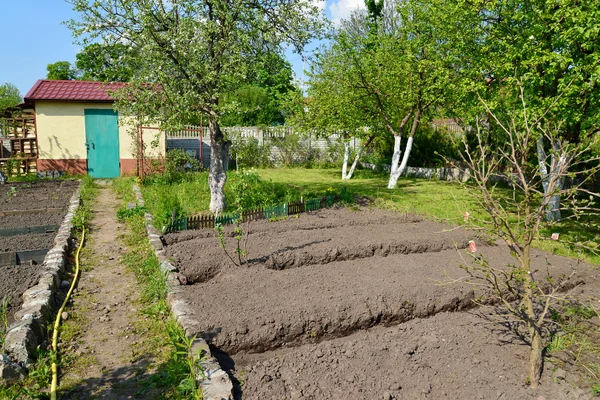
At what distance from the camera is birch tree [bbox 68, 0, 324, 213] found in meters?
8.25

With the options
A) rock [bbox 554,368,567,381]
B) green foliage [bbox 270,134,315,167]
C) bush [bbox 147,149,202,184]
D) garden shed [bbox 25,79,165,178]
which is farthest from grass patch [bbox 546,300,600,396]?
green foliage [bbox 270,134,315,167]

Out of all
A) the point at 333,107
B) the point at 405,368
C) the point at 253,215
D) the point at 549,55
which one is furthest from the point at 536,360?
the point at 333,107

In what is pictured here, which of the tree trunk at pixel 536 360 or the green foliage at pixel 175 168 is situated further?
the green foliage at pixel 175 168

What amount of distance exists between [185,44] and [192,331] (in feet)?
19.2

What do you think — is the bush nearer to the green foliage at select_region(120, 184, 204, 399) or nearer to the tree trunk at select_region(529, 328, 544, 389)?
the green foliage at select_region(120, 184, 204, 399)

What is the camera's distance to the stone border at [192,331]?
342 centimetres

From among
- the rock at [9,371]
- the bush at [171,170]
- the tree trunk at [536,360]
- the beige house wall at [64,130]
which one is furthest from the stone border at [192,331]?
the beige house wall at [64,130]

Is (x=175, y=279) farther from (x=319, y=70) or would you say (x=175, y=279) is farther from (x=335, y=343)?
(x=319, y=70)

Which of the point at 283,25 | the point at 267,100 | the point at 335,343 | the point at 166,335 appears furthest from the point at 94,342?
the point at 267,100

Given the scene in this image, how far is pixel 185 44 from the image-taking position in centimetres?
824

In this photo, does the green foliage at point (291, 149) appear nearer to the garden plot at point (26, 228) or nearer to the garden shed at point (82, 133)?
the garden shed at point (82, 133)

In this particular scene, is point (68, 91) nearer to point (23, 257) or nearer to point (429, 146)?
point (23, 257)

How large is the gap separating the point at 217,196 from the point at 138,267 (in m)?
3.55

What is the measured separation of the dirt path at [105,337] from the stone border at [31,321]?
0.28m
